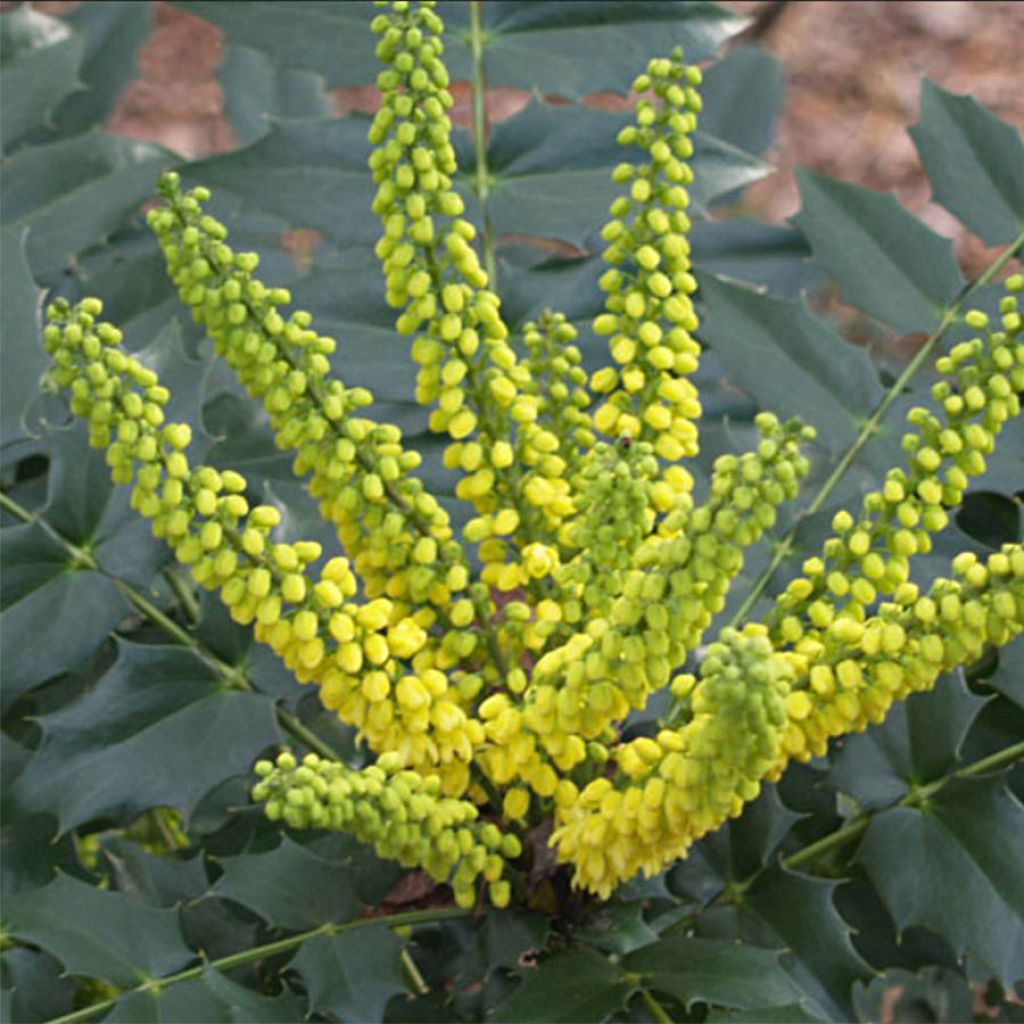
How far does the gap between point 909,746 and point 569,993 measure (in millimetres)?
247

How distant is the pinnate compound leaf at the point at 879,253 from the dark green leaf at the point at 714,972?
45 centimetres

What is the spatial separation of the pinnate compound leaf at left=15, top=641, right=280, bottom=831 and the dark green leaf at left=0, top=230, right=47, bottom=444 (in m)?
0.17

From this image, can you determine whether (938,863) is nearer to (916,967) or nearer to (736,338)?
(916,967)

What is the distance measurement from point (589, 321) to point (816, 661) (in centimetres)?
41

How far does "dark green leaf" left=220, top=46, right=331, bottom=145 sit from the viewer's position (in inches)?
69.8

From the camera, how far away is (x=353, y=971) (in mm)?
946

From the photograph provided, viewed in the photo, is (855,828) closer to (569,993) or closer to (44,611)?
(569,993)

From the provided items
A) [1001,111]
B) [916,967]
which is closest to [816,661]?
[916,967]

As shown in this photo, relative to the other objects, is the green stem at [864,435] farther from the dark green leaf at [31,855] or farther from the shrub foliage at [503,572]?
the dark green leaf at [31,855]

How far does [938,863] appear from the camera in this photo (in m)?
0.98

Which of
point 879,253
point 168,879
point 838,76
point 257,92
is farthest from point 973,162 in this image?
point 838,76

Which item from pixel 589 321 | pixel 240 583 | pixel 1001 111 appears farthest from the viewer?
pixel 1001 111

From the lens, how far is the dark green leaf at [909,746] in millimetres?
1002

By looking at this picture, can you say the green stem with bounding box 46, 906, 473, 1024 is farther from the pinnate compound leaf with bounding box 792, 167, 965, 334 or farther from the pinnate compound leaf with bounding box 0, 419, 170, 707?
the pinnate compound leaf with bounding box 792, 167, 965, 334
